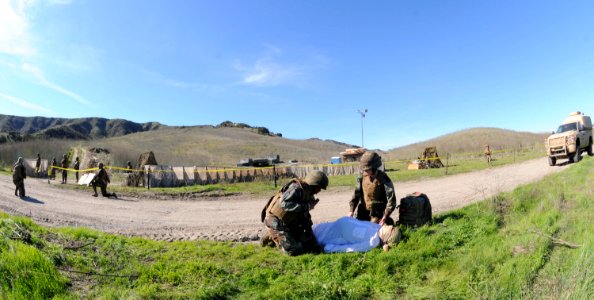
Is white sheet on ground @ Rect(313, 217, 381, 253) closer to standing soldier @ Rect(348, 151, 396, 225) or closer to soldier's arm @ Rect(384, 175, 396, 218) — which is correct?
soldier's arm @ Rect(384, 175, 396, 218)

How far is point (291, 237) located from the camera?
6.41m

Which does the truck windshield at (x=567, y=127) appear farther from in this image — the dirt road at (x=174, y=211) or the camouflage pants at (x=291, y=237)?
the camouflage pants at (x=291, y=237)

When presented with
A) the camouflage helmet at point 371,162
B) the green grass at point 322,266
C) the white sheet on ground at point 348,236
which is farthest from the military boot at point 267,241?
the camouflage helmet at point 371,162

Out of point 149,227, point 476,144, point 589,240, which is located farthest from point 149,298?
point 476,144

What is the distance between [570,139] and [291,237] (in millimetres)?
19168

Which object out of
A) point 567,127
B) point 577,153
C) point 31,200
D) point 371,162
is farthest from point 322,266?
point 567,127

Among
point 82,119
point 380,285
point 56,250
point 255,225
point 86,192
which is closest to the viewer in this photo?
point 380,285

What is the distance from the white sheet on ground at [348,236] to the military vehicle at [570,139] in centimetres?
1778

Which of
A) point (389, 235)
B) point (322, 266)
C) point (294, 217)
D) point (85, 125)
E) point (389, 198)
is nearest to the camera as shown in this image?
point (322, 266)

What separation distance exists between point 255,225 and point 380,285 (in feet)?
19.6

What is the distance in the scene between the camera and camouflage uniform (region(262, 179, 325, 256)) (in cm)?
638

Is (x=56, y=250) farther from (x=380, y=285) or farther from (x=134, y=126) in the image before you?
(x=134, y=126)

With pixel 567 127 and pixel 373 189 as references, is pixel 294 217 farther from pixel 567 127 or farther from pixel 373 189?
pixel 567 127

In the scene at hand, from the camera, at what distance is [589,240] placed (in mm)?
4938
